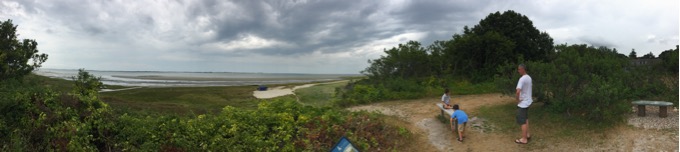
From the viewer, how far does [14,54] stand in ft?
40.5

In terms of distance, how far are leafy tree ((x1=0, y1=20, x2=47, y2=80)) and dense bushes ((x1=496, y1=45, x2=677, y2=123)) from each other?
15.3 metres

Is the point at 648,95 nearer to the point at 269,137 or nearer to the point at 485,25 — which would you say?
the point at 269,137

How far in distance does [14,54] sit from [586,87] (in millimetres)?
16920

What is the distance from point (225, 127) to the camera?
22.0ft

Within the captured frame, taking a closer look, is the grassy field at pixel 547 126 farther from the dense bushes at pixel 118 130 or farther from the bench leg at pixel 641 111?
the dense bushes at pixel 118 130

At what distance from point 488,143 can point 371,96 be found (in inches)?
358

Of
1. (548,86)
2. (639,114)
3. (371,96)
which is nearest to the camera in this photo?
(639,114)

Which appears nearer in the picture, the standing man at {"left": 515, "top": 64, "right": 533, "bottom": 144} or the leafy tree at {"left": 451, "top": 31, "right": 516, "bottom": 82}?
the standing man at {"left": 515, "top": 64, "right": 533, "bottom": 144}

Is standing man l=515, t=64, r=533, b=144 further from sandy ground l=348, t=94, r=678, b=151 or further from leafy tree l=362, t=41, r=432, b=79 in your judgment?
leafy tree l=362, t=41, r=432, b=79

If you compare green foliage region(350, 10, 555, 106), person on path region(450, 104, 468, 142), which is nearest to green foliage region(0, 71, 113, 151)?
person on path region(450, 104, 468, 142)

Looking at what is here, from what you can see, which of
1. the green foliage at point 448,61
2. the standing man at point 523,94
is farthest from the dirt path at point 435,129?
the green foliage at point 448,61

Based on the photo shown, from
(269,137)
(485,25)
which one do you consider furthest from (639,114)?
(485,25)

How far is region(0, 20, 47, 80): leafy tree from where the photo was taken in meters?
11.8

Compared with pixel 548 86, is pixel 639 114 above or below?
below
